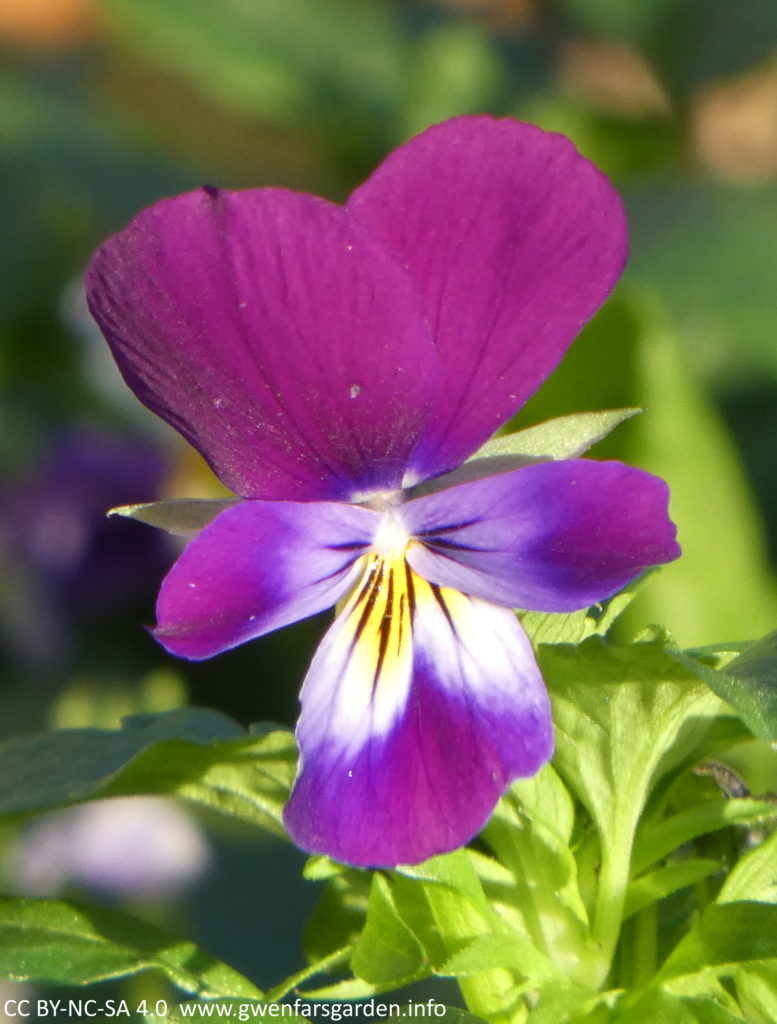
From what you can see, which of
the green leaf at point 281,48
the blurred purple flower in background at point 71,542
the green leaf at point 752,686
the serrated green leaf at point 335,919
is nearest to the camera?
the green leaf at point 752,686

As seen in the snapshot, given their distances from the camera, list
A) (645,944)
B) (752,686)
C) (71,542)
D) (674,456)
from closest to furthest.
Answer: (752,686), (645,944), (674,456), (71,542)

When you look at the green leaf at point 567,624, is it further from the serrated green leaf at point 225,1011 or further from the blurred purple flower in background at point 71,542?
the blurred purple flower in background at point 71,542

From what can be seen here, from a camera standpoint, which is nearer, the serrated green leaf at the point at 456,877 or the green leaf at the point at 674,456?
the serrated green leaf at the point at 456,877

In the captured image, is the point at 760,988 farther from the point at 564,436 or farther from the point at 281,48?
the point at 281,48

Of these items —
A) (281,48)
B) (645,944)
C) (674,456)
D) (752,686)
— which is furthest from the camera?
(281,48)

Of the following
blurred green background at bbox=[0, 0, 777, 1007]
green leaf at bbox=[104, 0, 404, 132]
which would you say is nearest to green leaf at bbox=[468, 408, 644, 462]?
blurred green background at bbox=[0, 0, 777, 1007]

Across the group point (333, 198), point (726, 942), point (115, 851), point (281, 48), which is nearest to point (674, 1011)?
point (726, 942)

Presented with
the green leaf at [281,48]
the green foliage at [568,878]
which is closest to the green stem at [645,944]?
A: the green foliage at [568,878]
